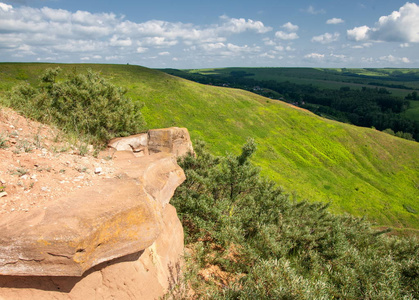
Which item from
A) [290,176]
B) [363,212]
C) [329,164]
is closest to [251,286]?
[290,176]

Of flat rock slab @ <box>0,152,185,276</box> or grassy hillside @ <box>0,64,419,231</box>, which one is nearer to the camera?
flat rock slab @ <box>0,152,185,276</box>

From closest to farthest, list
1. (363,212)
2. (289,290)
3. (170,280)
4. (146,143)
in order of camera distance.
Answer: (289,290), (170,280), (146,143), (363,212)

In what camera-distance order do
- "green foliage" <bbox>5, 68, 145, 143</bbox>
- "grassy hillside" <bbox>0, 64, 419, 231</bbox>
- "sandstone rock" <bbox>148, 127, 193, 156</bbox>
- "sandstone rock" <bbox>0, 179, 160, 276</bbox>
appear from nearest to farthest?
"sandstone rock" <bbox>0, 179, 160, 276</bbox>
"green foliage" <bbox>5, 68, 145, 143</bbox>
"sandstone rock" <bbox>148, 127, 193, 156</bbox>
"grassy hillside" <bbox>0, 64, 419, 231</bbox>

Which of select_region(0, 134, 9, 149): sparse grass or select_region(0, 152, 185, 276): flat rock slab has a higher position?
select_region(0, 134, 9, 149): sparse grass

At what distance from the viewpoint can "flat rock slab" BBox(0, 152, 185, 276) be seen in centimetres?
550

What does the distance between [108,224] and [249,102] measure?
66.9 m

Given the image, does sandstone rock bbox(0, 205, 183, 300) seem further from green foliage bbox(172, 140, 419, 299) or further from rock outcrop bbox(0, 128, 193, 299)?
green foliage bbox(172, 140, 419, 299)

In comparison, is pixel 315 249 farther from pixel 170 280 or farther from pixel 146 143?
pixel 146 143

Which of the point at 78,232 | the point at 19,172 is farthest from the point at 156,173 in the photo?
the point at 19,172

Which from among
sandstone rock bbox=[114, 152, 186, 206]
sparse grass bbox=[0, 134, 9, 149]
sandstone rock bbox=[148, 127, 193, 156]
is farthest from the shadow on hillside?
sandstone rock bbox=[148, 127, 193, 156]

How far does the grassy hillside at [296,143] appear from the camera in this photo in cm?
4441

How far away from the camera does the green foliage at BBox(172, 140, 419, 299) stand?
8.80 m

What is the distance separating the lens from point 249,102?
69.4m

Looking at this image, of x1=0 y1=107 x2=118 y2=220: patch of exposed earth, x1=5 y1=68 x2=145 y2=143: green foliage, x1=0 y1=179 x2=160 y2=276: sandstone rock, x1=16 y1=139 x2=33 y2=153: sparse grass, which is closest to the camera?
x1=0 y1=179 x2=160 y2=276: sandstone rock
